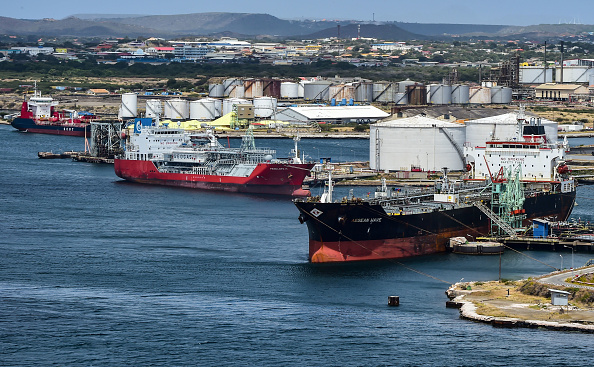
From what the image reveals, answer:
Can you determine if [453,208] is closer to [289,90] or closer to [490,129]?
[490,129]

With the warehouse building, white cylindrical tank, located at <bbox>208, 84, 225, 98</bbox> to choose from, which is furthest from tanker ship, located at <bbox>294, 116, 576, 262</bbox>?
white cylindrical tank, located at <bbox>208, 84, 225, 98</bbox>

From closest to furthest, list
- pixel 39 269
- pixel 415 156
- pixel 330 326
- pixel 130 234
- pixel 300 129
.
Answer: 1. pixel 330 326
2. pixel 39 269
3. pixel 130 234
4. pixel 415 156
5. pixel 300 129

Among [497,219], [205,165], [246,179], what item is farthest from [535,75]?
[497,219]

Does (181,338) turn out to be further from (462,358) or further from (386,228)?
(386,228)

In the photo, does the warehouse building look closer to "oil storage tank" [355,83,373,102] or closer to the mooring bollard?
"oil storage tank" [355,83,373,102]

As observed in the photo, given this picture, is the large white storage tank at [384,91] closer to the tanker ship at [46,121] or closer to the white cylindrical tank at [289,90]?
the white cylindrical tank at [289,90]

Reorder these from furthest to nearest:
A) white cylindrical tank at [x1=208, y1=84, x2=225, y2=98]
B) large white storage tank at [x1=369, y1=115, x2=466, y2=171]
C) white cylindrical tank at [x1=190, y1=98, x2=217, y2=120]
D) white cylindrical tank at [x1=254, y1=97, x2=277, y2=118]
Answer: white cylindrical tank at [x1=208, y1=84, x2=225, y2=98] → white cylindrical tank at [x1=190, y1=98, x2=217, y2=120] → white cylindrical tank at [x1=254, y1=97, x2=277, y2=118] → large white storage tank at [x1=369, y1=115, x2=466, y2=171]

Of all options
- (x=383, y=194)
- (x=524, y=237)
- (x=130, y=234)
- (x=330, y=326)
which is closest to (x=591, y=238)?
(x=524, y=237)
